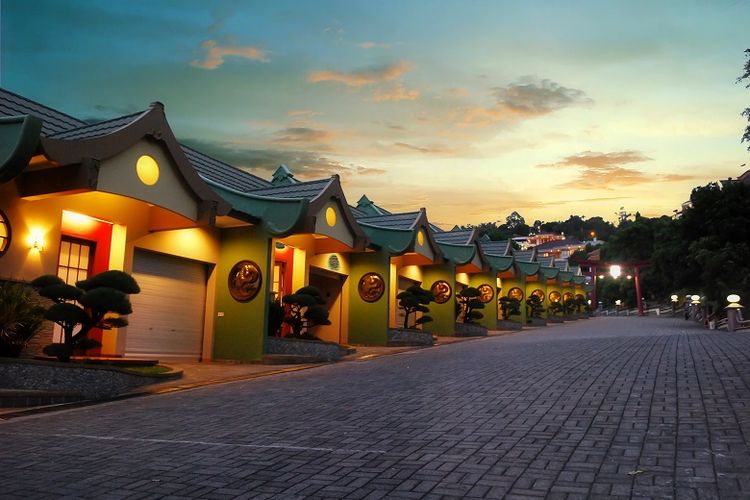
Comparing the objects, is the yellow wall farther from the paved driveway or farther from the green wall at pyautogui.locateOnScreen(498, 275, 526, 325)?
the green wall at pyautogui.locateOnScreen(498, 275, 526, 325)

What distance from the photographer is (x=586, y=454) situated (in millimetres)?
5809

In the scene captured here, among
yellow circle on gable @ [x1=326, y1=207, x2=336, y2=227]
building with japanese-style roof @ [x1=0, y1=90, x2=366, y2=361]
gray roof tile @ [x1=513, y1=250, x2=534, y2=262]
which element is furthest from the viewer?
gray roof tile @ [x1=513, y1=250, x2=534, y2=262]

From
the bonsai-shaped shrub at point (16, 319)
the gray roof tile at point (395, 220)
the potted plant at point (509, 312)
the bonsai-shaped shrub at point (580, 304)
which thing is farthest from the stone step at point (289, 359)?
the bonsai-shaped shrub at point (580, 304)

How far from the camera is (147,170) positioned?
1320cm

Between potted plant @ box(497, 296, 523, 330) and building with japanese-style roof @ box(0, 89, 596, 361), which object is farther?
potted plant @ box(497, 296, 523, 330)

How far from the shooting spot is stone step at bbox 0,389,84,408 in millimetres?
9156

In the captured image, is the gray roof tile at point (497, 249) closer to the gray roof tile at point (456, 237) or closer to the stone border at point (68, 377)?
the gray roof tile at point (456, 237)

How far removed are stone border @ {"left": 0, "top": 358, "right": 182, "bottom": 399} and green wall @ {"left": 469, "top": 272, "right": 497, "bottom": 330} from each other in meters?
28.4

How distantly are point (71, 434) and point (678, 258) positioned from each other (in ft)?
111

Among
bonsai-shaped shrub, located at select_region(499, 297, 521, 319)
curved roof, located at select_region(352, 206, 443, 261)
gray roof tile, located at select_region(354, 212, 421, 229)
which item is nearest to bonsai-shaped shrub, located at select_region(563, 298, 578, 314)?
bonsai-shaped shrub, located at select_region(499, 297, 521, 319)

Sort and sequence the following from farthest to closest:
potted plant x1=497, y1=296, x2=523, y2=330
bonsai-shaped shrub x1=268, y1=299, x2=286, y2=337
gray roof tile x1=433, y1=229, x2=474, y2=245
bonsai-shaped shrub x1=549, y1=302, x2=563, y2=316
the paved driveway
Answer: bonsai-shaped shrub x1=549, y1=302, x2=563, y2=316, potted plant x1=497, y1=296, x2=523, y2=330, gray roof tile x1=433, y1=229, x2=474, y2=245, bonsai-shaped shrub x1=268, y1=299, x2=286, y2=337, the paved driveway

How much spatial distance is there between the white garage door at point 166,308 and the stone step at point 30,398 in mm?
5039

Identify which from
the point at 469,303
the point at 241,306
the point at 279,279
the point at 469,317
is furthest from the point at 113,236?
the point at 469,317

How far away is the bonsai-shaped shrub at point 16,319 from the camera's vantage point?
1009 cm
